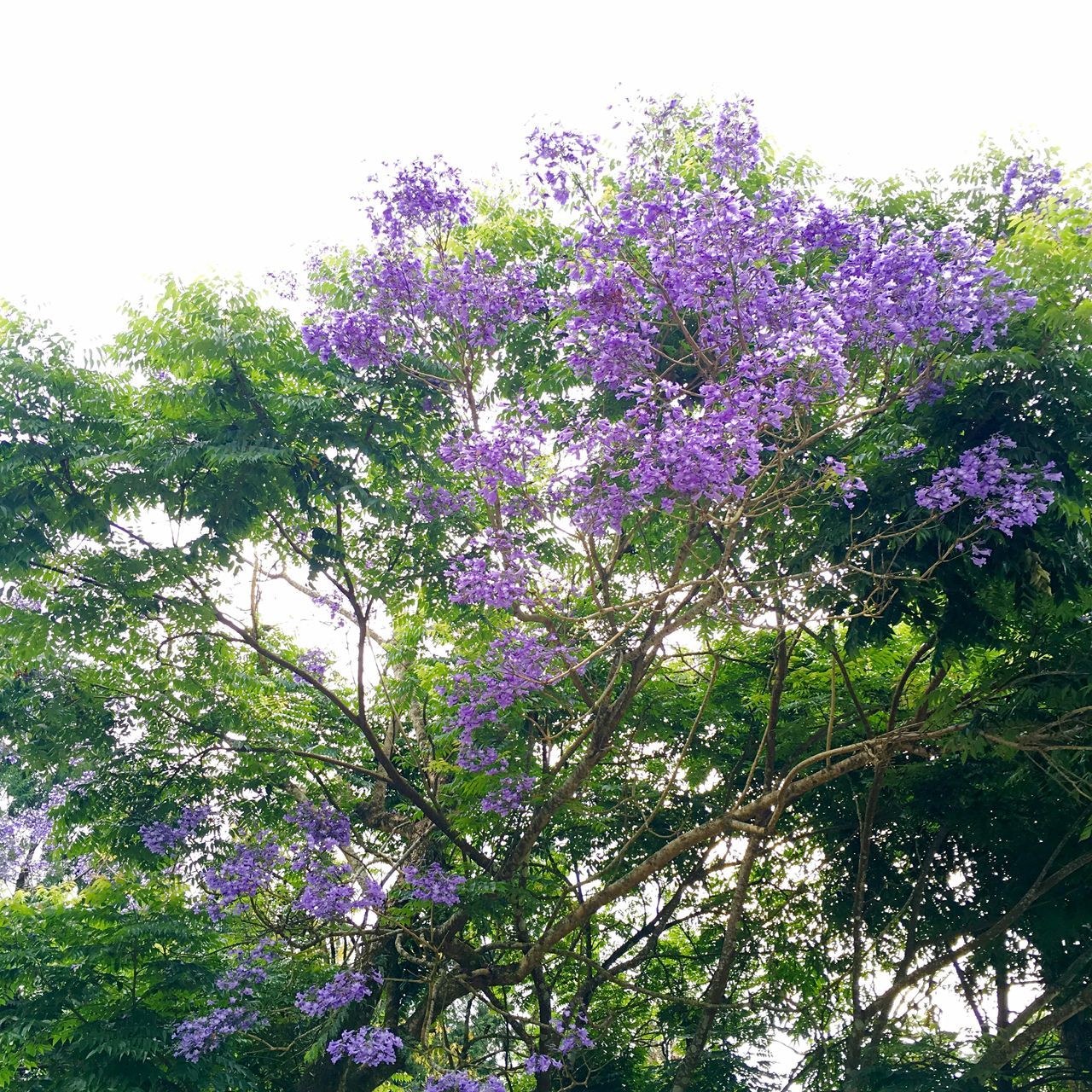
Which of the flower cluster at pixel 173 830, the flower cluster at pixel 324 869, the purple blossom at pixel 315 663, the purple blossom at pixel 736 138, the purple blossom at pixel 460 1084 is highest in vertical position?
the purple blossom at pixel 736 138

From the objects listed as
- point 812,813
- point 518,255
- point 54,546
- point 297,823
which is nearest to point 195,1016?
point 297,823

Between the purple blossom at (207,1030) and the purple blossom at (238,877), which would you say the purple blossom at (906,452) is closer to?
the purple blossom at (238,877)

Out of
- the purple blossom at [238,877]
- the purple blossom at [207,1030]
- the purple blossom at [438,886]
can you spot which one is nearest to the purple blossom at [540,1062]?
the purple blossom at [438,886]

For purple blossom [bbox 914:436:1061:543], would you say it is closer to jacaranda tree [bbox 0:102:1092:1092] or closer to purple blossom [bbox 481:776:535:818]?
jacaranda tree [bbox 0:102:1092:1092]

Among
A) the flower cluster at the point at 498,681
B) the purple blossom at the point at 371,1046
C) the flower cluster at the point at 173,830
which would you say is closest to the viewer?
the flower cluster at the point at 498,681

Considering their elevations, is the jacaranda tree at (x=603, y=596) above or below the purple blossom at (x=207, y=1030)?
above

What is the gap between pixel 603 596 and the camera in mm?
5629

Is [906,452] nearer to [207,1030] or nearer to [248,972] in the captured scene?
[248,972]

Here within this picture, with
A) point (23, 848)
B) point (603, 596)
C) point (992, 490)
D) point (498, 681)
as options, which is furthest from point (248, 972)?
point (23, 848)

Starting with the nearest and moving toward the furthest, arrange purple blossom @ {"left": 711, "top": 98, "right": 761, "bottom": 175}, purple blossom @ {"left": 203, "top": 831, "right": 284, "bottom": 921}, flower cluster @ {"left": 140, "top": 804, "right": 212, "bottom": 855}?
purple blossom @ {"left": 711, "top": 98, "right": 761, "bottom": 175}
purple blossom @ {"left": 203, "top": 831, "right": 284, "bottom": 921}
flower cluster @ {"left": 140, "top": 804, "right": 212, "bottom": 855}

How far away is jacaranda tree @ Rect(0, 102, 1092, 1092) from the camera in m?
4.83

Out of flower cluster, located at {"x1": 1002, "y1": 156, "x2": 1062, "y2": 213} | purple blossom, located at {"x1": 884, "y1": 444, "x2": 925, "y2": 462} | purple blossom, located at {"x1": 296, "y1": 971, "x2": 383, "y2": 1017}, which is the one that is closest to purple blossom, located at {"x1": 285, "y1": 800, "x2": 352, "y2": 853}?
purple blossom, located at {"x1": 296, "y1": 971, "x2": 383, "y2": 1017}

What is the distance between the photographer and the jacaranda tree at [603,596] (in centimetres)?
483

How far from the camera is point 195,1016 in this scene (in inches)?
265
